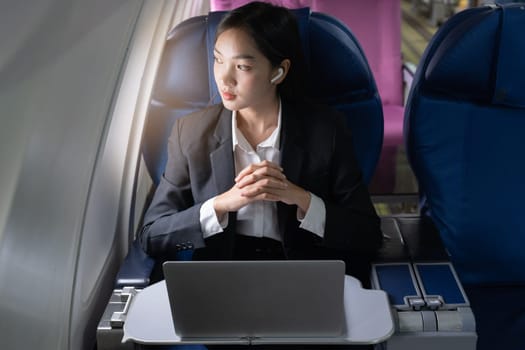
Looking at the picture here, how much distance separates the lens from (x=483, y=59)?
6.06ft

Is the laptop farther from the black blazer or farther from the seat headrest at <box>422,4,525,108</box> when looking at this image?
the seat headrest at <box>422,4,525,108</box>

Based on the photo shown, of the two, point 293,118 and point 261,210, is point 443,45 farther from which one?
point 261,210

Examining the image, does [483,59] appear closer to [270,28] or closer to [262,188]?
[270,28]

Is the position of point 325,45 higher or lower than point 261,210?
higher

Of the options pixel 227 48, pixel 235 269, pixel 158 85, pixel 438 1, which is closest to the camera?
pixel 235 269

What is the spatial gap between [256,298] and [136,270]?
0.44 meters

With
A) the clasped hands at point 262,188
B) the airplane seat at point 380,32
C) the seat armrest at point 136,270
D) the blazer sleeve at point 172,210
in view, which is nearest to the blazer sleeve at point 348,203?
the clasped hands at point 262,188

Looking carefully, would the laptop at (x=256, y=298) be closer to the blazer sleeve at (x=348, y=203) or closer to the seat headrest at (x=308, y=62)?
the blazer sleeve at (x=348, y=203)

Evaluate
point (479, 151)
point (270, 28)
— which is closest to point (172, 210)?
point (270, 28)

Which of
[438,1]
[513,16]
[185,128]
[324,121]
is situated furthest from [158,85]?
[438,1]

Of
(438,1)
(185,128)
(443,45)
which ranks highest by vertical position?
(443,45)

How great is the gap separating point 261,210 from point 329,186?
0.60ft

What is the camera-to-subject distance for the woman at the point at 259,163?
164cm

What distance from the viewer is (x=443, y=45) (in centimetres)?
185
